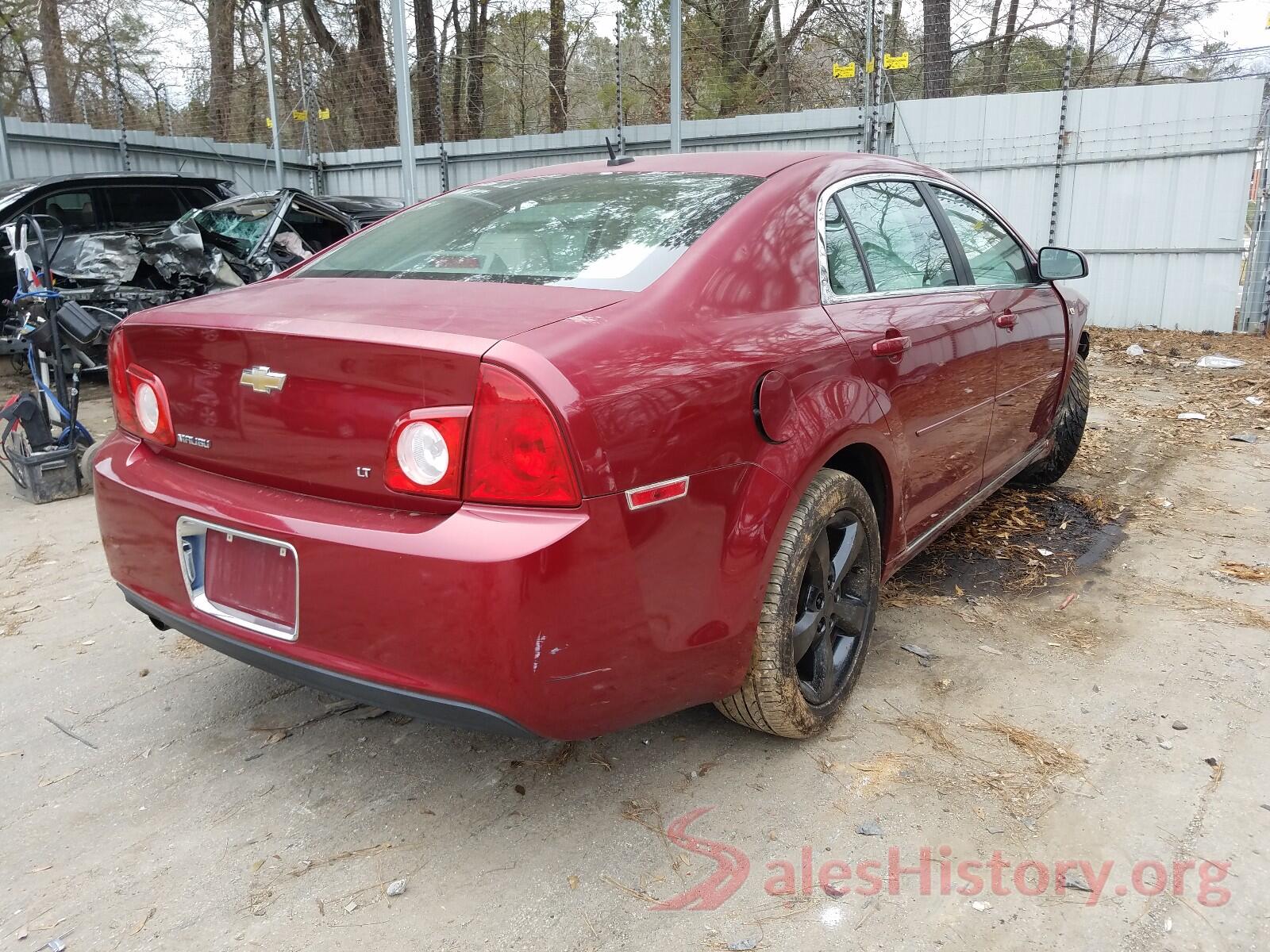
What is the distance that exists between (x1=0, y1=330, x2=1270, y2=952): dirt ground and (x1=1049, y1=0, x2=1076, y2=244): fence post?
775 cm

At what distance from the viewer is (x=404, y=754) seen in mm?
2627

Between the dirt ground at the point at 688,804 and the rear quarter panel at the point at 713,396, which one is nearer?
the rear quarter panel at the point at 713,396

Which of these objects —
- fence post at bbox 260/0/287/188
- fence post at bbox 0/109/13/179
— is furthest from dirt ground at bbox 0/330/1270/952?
fence post at bbox 260/0/287/188

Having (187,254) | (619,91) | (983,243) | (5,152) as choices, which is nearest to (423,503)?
(983,243)

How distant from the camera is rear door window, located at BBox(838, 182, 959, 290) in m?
2.91

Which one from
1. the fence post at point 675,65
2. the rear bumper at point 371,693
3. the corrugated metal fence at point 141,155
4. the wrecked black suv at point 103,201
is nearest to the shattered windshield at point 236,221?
the wrecked black suv at point 103,201

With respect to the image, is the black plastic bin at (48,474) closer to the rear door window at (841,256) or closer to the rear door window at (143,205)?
the rear door window at (143,205)

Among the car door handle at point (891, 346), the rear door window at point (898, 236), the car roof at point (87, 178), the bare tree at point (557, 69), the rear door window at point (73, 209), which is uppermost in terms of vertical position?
the bare tree at point (557, 69)

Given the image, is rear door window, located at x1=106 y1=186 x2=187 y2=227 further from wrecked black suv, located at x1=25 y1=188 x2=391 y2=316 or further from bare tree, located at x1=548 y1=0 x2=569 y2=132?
bare tree, located at x1=548 y1=0 x2=569 y2=132

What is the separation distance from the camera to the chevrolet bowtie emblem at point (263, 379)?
2078 millimetres

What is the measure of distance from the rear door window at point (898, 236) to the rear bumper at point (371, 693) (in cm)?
175

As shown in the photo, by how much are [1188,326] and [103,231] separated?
1049 cm

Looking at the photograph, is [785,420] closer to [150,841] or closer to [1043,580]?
[150,841]

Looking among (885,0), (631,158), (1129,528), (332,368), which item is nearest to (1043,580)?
(1129,528)
